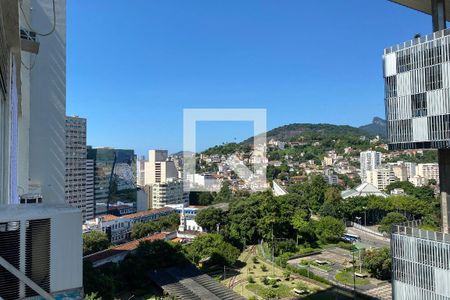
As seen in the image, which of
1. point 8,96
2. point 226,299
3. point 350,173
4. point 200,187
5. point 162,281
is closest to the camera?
point 8,96

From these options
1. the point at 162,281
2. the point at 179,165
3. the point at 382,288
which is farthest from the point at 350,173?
the point at 162,281

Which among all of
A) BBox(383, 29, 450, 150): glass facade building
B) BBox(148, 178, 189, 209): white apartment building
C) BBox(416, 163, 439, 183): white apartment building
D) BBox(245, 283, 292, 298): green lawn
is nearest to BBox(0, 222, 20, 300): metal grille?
BBox(383, 29, 450, 150): glass facade building

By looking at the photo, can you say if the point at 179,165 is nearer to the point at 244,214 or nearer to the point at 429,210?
the point at 244,214

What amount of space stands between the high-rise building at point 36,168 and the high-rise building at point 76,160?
61.4 ft

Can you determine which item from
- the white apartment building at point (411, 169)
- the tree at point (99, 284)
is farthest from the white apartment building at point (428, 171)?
the tree at point (99, 284)

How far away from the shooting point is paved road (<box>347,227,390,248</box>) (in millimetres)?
14771

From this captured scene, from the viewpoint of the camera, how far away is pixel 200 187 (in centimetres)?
2223

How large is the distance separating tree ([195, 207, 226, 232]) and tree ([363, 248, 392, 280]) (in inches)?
302

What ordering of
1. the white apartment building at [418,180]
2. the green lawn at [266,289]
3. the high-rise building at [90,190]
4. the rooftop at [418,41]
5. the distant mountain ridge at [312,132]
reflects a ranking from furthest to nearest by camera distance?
the distant mountain ridge at [312,132], the white apartment building at [418,180], the high-rise building at [90,190], the green lawn at [266,289], the rooftop at [418,41]

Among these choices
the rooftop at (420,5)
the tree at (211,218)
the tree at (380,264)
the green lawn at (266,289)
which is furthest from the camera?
the tree at (211,218)

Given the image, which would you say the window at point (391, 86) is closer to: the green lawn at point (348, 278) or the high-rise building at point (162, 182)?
the green lawn at point (348, 278)

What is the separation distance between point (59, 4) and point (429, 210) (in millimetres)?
19431

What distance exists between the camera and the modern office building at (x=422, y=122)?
484cm

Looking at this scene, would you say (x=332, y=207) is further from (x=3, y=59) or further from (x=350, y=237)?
(x=3, y=59)
